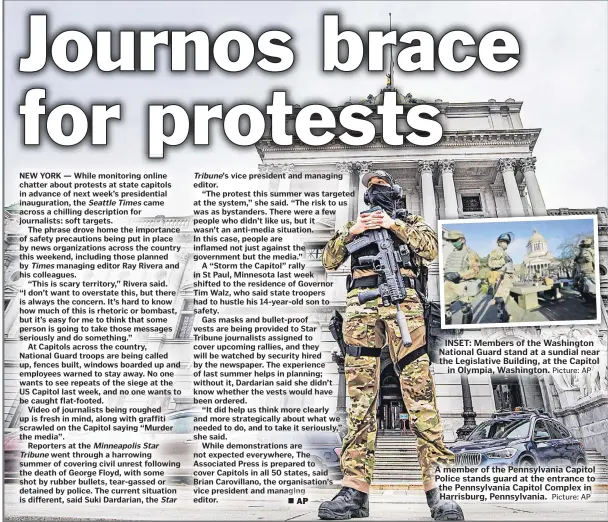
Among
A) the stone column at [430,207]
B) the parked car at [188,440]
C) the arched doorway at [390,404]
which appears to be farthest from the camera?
the stone column at [430,207]

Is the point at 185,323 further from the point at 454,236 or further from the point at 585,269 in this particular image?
the point at 585,269

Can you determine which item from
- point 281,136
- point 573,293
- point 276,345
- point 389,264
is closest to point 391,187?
point 389,264

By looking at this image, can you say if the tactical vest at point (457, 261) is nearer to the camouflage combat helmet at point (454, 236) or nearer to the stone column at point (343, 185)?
the camouflage combat helmet at point (454, 236)

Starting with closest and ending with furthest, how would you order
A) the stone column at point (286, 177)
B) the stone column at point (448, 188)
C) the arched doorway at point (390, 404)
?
the arched doorway at point (390, 404) < the stone column at point (286, 177) < the stone column at point (448, 188)

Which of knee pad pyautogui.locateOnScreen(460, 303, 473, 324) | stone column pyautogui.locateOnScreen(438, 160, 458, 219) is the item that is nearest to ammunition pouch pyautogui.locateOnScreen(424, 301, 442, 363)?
knee pad pyautogui.locateOnScreen(460, 303, 473, 324)

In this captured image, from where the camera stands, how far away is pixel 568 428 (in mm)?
5613

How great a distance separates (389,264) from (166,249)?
8.11ft

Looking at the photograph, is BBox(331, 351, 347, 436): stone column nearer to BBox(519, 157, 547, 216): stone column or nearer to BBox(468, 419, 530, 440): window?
BBox(468, 419, 530, 440): window

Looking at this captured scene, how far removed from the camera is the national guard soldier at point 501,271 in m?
5.86

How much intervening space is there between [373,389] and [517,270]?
96.6 inches

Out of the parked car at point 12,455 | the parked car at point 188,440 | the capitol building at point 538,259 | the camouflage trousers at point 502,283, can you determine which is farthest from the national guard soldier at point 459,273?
the parked car at point 12,455

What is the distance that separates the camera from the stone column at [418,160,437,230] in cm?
626

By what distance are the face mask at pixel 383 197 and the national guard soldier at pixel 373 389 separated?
1.53 ft

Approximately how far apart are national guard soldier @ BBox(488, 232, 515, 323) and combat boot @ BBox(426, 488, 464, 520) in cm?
215
